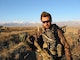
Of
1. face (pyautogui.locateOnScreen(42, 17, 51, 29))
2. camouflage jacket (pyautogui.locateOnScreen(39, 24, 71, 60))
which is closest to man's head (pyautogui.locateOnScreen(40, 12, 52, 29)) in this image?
face (pyautogui.locateOnScreen(42, 17, 51, 29))

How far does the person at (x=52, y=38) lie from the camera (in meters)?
4.93

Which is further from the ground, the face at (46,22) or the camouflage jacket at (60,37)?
the face at (46,22)

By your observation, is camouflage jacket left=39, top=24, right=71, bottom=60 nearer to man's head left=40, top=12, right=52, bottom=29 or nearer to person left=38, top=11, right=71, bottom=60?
person left=38, top=11, right=71, bottom=60

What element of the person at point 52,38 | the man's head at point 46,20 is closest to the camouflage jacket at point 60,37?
the person at point 52,38

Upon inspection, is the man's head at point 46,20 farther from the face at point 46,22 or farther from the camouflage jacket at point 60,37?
the camouflage jacket at point 60,37

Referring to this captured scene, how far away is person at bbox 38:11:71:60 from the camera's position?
4.93 meters

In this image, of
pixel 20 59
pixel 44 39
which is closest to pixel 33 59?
pixel 20 59

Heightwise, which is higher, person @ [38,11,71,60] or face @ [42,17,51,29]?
face @ [42,17,51,29]

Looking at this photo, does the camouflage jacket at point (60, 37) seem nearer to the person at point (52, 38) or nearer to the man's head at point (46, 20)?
the person at point (52, 38)

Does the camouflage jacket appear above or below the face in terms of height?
below

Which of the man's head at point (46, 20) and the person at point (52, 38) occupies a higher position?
the man's head at point (46, 20)

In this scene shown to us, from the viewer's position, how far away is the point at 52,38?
5004 millimetres

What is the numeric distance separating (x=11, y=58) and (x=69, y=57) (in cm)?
1184

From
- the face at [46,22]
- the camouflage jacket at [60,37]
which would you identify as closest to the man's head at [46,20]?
the face at [46,22]
